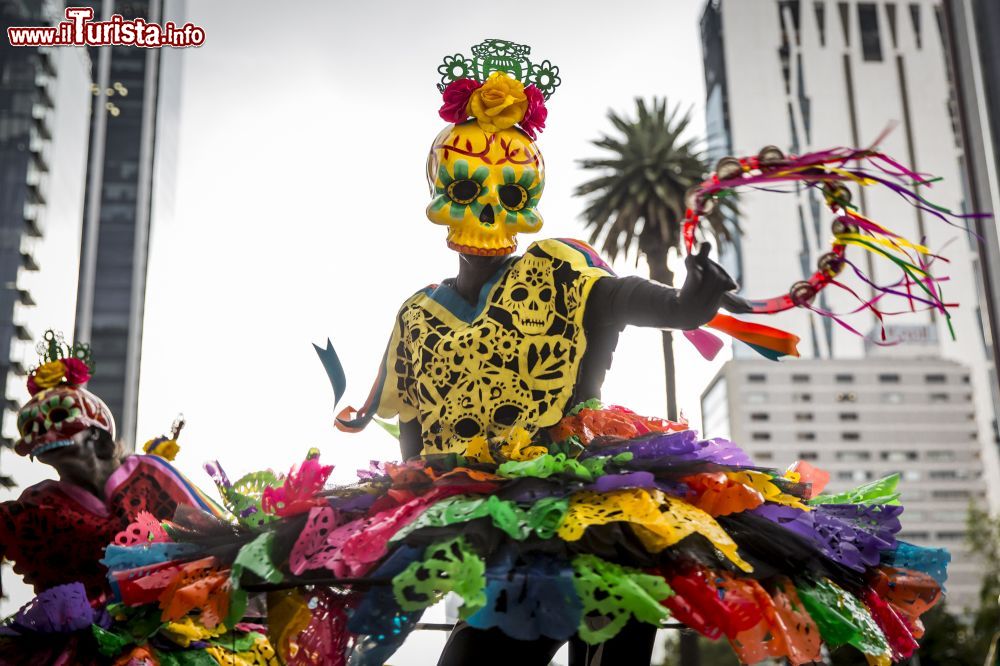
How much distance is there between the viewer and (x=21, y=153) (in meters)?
29.9

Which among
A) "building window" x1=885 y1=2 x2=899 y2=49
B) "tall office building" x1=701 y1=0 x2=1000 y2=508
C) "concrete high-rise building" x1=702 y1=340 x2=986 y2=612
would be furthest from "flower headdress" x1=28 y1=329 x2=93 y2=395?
"building window" x1=885 y1=2 x2=899 y2=49

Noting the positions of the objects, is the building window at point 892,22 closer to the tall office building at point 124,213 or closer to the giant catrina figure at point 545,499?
the tall office building at point 124,213

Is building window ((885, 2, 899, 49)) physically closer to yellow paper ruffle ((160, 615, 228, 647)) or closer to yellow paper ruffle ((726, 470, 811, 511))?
yellow paper ruffle ((160, 615, 228, 647))

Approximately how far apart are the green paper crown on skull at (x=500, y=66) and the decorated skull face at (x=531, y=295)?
0.60 meters

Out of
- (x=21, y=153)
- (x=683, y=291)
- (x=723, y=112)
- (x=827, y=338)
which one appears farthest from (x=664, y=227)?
(x=723, y=112)

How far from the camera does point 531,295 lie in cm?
277

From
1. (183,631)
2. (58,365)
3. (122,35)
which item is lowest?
(183,631)

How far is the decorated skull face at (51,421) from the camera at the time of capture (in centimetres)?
404

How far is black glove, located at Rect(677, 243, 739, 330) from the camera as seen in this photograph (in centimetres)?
226

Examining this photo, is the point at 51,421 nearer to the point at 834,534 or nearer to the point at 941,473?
the point at 834,534

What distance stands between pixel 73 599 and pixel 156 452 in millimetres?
880

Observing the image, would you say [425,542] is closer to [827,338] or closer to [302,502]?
[302,502]

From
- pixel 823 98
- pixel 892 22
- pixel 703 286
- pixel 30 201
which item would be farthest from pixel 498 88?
pixel 892 22

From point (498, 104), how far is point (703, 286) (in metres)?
0.94
